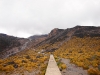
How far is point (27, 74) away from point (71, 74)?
18.1 feet

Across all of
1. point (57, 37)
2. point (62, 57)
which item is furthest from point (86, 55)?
point (57, 37)

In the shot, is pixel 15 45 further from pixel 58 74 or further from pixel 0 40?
pixel 58 74

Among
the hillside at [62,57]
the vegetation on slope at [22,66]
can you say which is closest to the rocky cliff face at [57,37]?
the hillside at [62,57]

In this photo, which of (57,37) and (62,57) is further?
(57,37)

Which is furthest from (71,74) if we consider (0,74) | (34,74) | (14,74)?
(0,74)

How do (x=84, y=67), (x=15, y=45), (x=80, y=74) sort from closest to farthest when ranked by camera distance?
(x=80, y=74) → (x=84, y=67) → (x=15, y=45)

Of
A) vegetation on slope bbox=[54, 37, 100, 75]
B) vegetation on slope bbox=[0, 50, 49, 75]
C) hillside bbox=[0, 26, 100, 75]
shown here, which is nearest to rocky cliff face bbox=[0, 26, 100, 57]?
hillside bbox=[0, 26, 100, 75]

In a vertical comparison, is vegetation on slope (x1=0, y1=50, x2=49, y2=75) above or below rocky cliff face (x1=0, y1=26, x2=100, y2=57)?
below

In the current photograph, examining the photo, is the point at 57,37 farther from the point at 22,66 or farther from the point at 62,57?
the point at 22,66

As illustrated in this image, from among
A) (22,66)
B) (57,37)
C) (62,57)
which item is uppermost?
(57,37)

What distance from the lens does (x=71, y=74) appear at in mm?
14914

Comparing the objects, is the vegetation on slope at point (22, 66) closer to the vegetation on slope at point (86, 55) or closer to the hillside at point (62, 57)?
the hillside at point (62, 57)

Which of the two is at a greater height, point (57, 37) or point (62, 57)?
point (57, 37)

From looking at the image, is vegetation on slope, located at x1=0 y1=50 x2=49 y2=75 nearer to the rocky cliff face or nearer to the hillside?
the hillside
